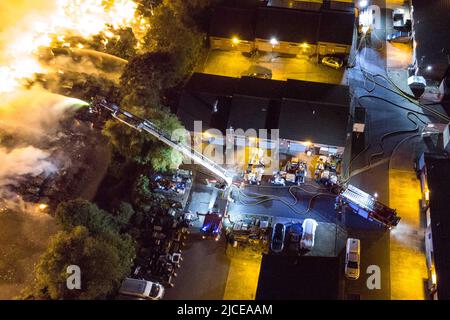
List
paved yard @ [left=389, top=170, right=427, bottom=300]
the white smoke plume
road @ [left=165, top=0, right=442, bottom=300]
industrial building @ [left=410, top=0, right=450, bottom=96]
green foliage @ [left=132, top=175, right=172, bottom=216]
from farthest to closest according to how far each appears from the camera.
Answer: industrial building @ [left=410, top=0, right=450, bottom=96], the white smoke plume, green foliage @ [left=132, top=175, right=172, bottom=216], road @ [left=165, top=0, right=442, bottom=300], paved yard @ [left=389, top=170, right=427, bottom=300]

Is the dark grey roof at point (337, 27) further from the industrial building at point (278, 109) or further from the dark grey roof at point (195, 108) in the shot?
the dark grey roof at point (195, 108)

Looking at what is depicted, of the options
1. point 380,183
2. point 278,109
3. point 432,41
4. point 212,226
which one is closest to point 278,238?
point 212,226

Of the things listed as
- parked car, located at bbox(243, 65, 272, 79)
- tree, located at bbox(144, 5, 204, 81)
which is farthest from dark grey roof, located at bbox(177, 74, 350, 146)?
parked car, located at bbox(243, 65, 272, 79)

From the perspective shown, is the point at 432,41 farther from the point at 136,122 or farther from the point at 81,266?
the point at 81,266

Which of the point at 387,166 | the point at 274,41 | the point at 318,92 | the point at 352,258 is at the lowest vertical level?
the point at 352,258

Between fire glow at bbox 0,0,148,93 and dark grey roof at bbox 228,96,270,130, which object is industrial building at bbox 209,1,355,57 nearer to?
dark grey roof at bbox 228,96,270,130
